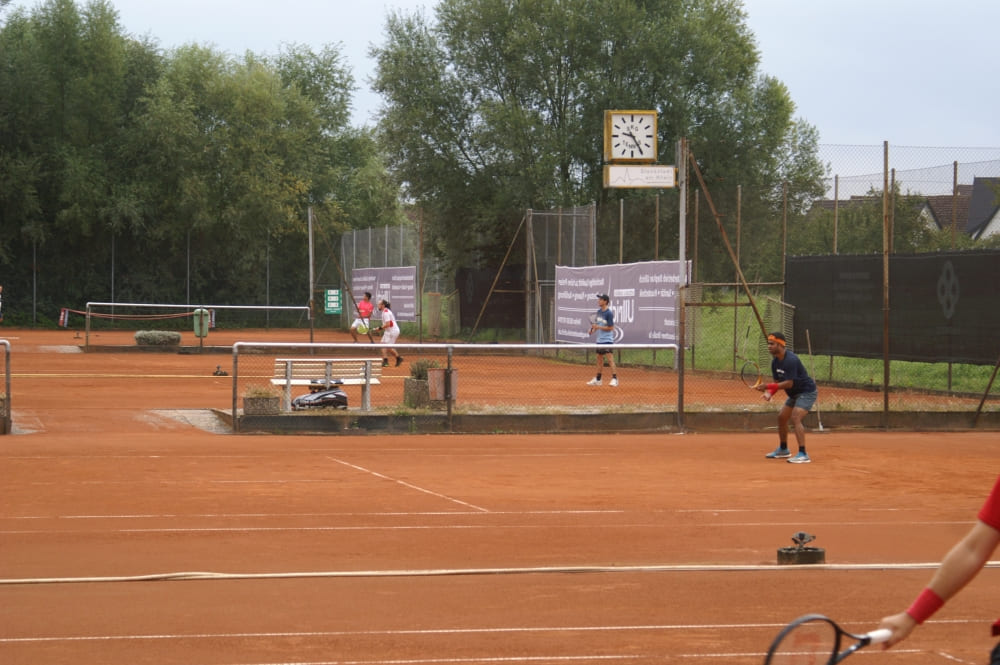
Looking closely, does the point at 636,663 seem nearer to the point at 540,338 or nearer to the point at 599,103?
the point at 540,338

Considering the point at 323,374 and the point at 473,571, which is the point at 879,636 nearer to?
the point at 473,571

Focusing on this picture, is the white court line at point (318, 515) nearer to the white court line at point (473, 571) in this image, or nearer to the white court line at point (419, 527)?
the white court line at point (419, 527)

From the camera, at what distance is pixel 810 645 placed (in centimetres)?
358

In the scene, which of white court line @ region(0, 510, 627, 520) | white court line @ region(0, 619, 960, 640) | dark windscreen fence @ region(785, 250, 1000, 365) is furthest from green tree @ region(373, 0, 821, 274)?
white court line @ region(0, 619, 960, 640)

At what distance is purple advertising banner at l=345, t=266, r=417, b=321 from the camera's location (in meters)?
40.9

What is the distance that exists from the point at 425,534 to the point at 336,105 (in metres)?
64.7

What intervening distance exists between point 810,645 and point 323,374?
1570 centimetres

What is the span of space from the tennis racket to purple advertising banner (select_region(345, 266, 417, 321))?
36908mm

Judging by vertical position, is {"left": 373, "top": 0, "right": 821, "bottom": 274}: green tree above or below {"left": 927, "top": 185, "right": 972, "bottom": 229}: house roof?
above

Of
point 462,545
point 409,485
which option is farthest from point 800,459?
point 462,545

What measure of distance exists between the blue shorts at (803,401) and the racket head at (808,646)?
1240 centimetres

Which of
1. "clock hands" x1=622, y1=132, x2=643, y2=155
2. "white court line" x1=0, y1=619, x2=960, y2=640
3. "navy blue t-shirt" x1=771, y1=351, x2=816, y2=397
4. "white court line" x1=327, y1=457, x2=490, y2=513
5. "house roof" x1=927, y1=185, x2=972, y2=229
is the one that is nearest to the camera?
"white court line" x1=0, y1=619, x2=960, y2=640

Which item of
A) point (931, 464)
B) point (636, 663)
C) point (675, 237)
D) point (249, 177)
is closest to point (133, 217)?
point (249, 177)

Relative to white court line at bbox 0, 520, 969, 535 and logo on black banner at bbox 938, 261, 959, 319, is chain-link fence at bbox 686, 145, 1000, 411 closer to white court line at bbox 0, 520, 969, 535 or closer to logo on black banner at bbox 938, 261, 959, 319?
logo on black banner at bbox 938, 261, 959, 319
